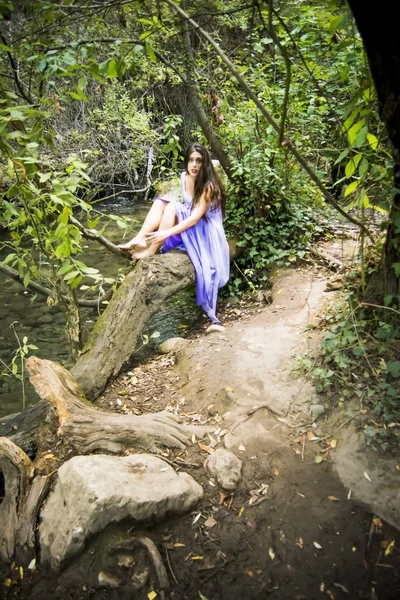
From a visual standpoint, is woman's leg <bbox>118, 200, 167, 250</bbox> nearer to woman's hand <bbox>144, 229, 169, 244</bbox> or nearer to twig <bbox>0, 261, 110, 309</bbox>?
woman's hand <bbox>144, 229, 169, 244</bbox>

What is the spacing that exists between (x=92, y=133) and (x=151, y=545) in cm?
963

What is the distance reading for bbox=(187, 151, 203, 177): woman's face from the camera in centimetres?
479

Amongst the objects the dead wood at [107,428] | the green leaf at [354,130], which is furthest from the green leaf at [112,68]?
the dead wood at [107,428]

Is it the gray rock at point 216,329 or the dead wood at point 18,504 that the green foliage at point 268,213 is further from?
the dead wood at point 18,504

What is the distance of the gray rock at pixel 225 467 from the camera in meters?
2.57

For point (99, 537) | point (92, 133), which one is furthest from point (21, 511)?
point (92, 133)

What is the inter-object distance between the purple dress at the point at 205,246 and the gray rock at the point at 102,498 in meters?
2.53

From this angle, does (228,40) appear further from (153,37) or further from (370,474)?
(370,474)

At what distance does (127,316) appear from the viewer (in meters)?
4.22

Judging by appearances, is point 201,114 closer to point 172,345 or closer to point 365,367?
point 172,345

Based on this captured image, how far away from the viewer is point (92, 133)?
32.9 ft

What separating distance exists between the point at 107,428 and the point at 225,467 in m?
0.84

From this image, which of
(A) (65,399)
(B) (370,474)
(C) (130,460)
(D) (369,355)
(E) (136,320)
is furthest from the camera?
(E) (136,320)

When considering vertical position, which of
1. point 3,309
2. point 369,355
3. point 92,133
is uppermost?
point 92,133
